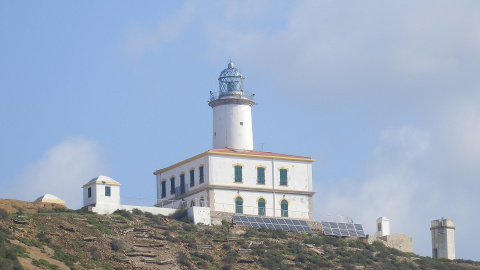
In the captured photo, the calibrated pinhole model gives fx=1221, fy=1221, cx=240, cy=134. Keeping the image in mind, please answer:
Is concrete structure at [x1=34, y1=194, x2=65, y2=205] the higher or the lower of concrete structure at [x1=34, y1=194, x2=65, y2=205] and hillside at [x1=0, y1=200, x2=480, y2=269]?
the higher

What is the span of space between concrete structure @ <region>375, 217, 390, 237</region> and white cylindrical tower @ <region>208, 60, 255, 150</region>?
9875 mm

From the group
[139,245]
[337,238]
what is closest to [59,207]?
[139,245]

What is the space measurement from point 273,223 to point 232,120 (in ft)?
28.9

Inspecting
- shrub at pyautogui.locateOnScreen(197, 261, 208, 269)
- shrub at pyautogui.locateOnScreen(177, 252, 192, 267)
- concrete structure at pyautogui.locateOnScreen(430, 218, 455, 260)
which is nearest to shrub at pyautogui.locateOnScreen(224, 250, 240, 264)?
shrub at pyautogui.locateOnScreen(197, 261, 208, 269)

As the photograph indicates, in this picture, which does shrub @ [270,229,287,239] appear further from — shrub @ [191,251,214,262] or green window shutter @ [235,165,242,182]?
shrub @ [191,251,214,262]

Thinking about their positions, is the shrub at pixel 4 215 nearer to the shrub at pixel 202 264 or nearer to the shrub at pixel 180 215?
the shrub at pixel 202 264

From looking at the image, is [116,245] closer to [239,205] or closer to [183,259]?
[183,259]

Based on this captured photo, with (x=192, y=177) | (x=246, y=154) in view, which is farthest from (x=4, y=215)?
(x=246, y=154)

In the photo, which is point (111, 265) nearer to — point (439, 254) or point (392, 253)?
point (392, 253)

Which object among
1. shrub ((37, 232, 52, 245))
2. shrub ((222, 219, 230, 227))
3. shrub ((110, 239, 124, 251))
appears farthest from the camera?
shrub ((222, 219, 230, 227))

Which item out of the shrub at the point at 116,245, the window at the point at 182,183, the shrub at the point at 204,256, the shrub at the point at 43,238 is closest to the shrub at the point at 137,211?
the window at the point at 182,183

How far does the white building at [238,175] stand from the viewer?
77.1m

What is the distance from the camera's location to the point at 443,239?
260 feet

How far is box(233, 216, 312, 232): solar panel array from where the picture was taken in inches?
2945
